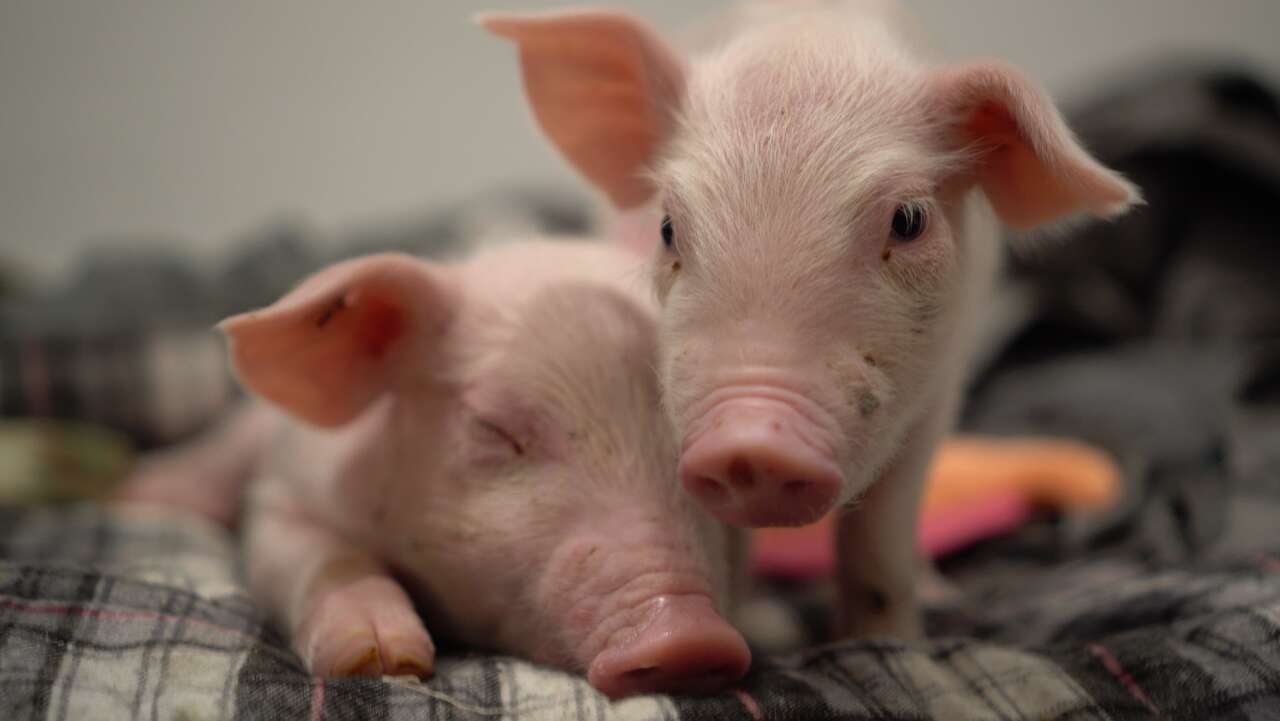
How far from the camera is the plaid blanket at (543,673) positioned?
918 mm

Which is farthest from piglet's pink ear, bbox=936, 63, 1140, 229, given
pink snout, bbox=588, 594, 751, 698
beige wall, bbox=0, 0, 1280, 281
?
beige wall, bbox=0, 0, 1280, 281

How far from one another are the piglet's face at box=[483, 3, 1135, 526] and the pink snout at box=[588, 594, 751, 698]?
0.41 ft

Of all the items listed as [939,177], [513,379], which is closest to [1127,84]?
[939,177]

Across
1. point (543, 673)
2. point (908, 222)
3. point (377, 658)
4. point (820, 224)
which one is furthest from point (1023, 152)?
point (377, 658)

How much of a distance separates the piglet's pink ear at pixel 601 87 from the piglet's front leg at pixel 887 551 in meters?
0.52

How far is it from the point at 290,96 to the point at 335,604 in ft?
8.90

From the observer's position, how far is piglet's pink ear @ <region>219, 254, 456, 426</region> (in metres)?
1.27

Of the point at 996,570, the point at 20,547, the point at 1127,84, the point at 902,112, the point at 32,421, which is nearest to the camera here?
the point at 902,112

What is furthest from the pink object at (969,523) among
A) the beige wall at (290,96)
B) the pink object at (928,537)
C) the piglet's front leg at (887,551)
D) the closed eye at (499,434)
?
the beige wall at (290,96)

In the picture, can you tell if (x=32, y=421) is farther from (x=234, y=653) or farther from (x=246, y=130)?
(x=234, y=653)

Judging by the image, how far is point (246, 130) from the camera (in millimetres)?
3471

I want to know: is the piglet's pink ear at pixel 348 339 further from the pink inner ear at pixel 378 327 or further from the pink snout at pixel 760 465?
the pink snout at pixel 760 465

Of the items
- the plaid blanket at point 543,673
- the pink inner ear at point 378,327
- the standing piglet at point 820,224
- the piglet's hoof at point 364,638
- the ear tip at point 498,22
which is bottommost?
the piglet's hoof at point 364,638

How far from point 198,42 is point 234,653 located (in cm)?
295
